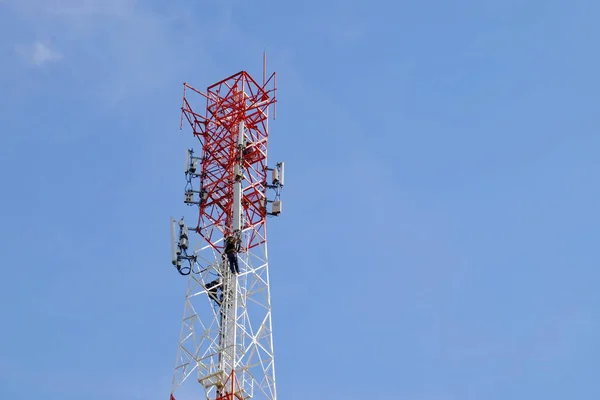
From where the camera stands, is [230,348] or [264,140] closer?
[230,348]

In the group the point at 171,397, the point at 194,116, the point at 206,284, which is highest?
the point at 194,116

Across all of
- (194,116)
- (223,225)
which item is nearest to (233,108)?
(194,116)

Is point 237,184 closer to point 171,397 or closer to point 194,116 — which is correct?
point 194,116

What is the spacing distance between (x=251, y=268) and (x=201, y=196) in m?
5.79

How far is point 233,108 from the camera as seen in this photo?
9306cm

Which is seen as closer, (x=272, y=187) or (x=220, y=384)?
(x=220, y=384)

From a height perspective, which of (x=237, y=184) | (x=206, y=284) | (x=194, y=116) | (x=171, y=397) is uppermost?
(x=194, y=116)

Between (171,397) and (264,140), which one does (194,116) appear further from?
(171,397)

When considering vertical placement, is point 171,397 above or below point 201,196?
below

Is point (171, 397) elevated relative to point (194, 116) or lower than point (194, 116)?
lower

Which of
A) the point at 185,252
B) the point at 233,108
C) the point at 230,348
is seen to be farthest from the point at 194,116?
the point at 230,348

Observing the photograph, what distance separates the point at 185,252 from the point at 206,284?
2540 millimetres

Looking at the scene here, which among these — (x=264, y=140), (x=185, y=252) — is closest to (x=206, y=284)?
(x=185, y=252)

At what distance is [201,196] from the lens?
8956 cm
